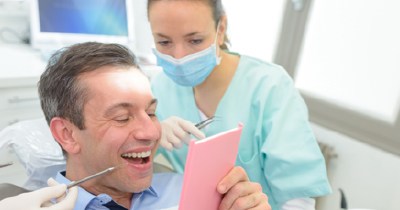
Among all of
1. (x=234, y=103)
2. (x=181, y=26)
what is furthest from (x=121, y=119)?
(x=234, y=103)

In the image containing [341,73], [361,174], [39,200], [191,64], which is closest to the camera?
[39,200]

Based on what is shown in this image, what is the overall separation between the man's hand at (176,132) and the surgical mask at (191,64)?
19 cm

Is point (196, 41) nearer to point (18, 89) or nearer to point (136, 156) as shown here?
point (136, 156)

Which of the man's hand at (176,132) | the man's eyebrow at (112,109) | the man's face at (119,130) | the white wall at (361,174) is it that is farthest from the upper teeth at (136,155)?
the white wall at (361,174)

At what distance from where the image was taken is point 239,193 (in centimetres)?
87

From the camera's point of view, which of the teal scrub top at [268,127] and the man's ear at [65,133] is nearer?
the man's ear at [65,133]

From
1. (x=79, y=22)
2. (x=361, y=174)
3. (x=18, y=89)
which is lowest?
(x=361, y=174)

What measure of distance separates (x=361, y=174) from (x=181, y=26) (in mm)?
1351

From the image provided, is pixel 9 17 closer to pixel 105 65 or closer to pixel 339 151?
pixel 105 65

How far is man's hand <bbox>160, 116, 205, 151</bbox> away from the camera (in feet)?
4.08

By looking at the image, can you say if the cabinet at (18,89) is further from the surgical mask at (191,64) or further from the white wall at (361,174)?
the white wall at (361,174)

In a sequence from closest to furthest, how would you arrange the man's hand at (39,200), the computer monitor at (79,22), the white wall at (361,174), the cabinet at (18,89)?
the man's hand at (39,200)
the cabinet at (18,89)
the white wall at (361,174)
the computer monitor at (79,22)

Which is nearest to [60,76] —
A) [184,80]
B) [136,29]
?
[184,80]

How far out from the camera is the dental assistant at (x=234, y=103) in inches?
48.5
